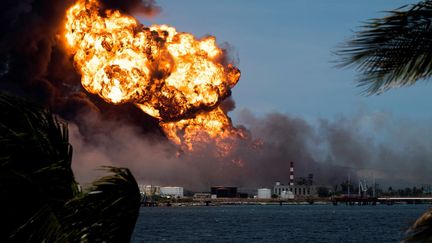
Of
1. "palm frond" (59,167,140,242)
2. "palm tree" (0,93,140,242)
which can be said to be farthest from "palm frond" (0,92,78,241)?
"palm frond" (59,167,140,242)

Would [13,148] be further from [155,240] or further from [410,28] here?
[155,240]

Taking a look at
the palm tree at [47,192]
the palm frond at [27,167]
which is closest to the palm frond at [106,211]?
the palm tree at [47,192]

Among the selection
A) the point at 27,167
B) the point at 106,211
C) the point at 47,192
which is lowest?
the point at 106,211

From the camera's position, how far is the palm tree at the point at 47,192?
7531mm

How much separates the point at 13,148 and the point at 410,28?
4.19 metres

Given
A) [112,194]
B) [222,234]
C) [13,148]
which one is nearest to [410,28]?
[112,194]

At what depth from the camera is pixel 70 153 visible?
8250mm

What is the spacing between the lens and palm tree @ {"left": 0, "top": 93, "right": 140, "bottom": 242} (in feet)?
24.7

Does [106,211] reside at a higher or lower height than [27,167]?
lower

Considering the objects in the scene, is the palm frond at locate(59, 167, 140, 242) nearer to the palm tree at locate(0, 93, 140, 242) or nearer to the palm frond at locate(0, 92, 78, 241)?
the palm tree at locate(0, 93, 140, 242)

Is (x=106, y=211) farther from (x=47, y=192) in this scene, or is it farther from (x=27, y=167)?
(x=27, y=167)

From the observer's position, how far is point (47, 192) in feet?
25.7

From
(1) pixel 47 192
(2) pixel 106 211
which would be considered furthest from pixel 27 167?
(2) pixel 106 211

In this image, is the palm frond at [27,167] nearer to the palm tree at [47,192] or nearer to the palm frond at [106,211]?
the palm tree at [47,192]
